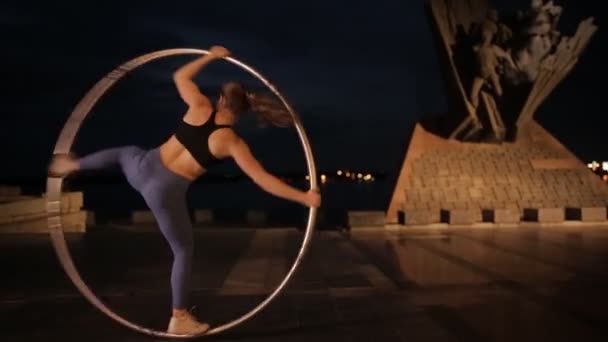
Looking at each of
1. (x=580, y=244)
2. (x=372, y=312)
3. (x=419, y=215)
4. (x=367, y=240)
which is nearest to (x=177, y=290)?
(x=372, y=312)

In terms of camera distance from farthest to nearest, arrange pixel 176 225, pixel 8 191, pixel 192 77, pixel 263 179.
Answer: pixel 8 191
pixel 192 77
pixel 176 225
pixel 263 179

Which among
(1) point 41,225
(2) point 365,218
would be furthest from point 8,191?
(2) point 365,218

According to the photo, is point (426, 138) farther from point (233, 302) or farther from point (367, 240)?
point (233, 302)

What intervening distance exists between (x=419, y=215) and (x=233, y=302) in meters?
13.5

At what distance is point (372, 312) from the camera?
735cm

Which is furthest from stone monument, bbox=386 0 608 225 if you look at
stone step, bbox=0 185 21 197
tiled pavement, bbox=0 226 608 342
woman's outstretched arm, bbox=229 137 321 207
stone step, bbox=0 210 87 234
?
woman's outstretched arm, bbox=229 137 321 207

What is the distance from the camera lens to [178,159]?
588 centimetres

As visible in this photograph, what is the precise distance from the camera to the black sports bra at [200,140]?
5820 mm

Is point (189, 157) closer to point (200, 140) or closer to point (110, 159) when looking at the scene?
point (200, 140)

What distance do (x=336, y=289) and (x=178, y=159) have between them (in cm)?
389

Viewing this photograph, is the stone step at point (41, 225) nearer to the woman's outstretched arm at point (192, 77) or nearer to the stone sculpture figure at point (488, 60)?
the woman's outstretched arm at point (192, 77)

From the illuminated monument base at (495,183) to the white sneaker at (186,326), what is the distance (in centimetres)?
1512

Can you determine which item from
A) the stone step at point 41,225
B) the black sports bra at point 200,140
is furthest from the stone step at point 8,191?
the black sports bra at point 200,140

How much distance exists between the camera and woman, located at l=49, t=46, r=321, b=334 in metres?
5.81
